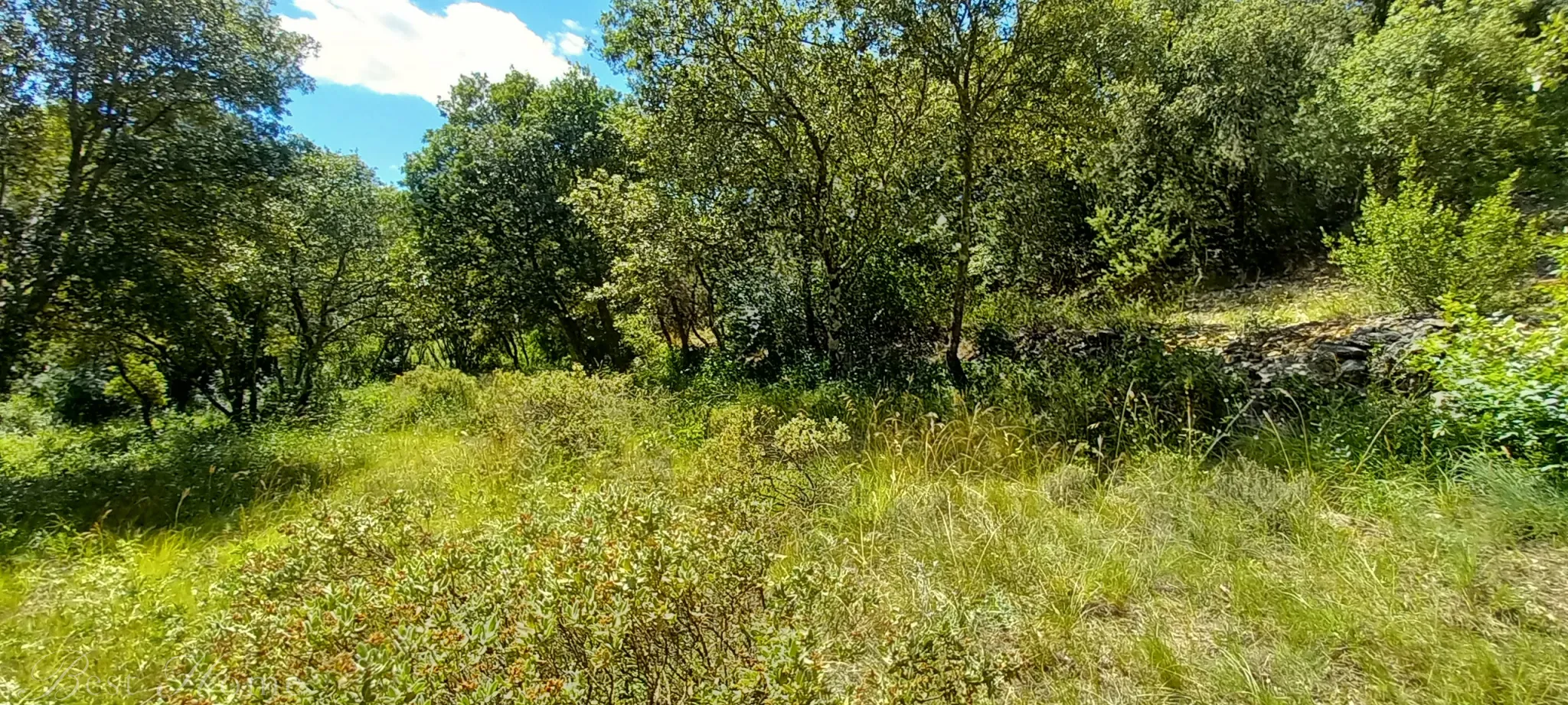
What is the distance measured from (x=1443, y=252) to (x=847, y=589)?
7.22m

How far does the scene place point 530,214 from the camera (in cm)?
1370

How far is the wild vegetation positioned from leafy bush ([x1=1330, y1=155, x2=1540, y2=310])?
40 millimetres

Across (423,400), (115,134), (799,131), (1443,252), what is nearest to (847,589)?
(799,131)

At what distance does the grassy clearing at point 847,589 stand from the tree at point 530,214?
10130 mm

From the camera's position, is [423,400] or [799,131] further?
[423,400]

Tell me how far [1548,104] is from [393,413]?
17065 mm

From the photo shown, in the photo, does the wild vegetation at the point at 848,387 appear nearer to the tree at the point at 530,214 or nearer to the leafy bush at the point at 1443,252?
the leafy bush at the point at 1443,252

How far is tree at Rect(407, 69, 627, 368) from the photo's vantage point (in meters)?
13.6

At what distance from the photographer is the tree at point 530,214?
13586 mm

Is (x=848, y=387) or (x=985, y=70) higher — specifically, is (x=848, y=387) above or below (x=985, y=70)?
below

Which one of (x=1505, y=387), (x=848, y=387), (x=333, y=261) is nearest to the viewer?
(x=1505, y=387)

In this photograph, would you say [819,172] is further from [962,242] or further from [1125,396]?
[1125,396]

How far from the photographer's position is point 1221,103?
10.2 meters

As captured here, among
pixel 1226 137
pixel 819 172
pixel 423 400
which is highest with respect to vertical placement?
pixel 1226 137
